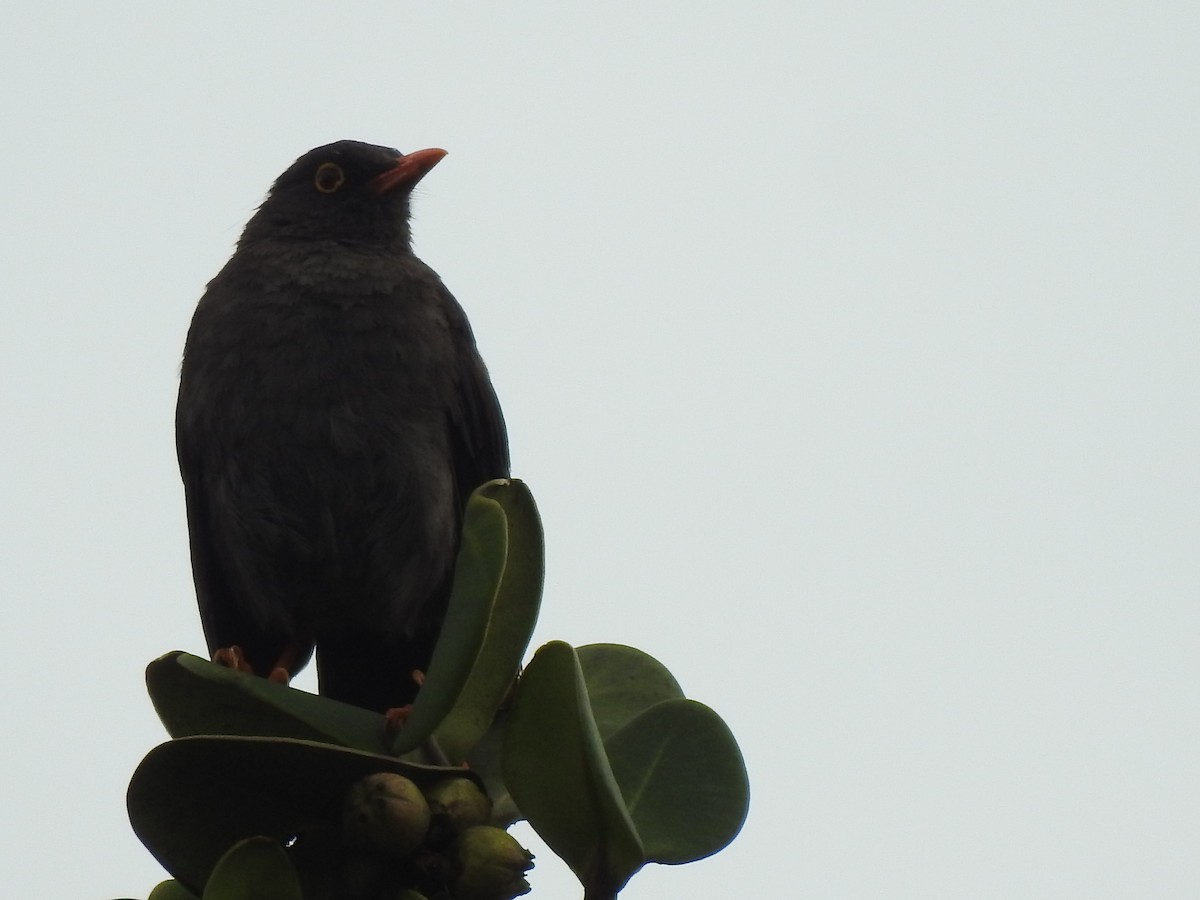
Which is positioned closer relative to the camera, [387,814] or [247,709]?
[387,814]

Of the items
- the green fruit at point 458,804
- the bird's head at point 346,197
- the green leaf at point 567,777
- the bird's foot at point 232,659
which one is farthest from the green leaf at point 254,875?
the bird's head at point 346,197

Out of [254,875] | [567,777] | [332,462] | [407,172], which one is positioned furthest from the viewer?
[407,172]

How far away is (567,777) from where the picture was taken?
239 centimetres

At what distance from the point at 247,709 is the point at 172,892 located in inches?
12.9

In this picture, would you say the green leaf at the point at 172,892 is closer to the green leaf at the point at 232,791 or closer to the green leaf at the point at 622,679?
the green leaf at the point at 232,791

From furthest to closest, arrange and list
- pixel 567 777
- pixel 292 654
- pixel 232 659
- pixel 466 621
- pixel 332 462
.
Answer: pixel 292 654, pixel 332 462, pixel 232 659, pixel 466 621, pixel 567 777

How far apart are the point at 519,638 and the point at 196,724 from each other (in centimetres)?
61

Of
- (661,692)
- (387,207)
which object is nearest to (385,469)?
(387,207)

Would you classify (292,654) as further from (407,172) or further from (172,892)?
(172,892)

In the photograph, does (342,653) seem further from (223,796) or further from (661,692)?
(223,796)

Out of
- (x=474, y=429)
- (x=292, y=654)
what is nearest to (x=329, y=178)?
(x=474, y=429)

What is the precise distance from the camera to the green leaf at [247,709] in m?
A: 2.62

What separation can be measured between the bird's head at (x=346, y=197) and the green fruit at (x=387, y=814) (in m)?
3.48

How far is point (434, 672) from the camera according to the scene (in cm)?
255
